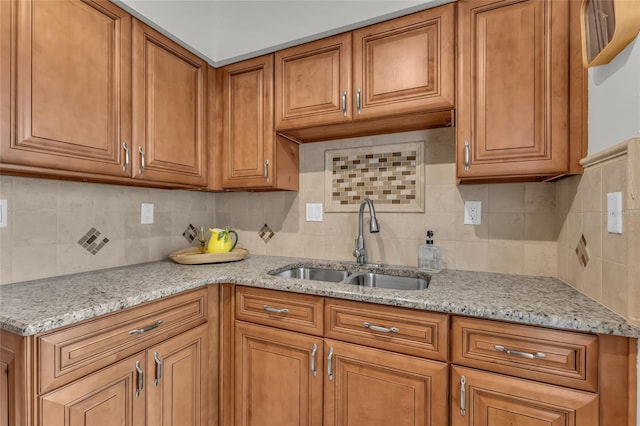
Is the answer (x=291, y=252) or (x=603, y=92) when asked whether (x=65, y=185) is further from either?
(x=603, y=92)

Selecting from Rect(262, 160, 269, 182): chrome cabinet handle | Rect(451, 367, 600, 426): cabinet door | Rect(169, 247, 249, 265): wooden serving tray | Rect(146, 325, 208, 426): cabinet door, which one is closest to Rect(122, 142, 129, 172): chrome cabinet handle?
Rect(169, 247, 249, 265): wooden serving tray

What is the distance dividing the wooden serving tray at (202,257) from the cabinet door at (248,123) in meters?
0.42

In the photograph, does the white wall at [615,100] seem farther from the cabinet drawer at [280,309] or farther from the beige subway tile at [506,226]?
the cabinet drawer at [280,309]

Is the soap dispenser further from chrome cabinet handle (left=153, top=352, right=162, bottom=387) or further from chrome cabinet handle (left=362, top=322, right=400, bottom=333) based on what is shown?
chrome cabinet handle (left=153, top=352, right=162, bottom=387)

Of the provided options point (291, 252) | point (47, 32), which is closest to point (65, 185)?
point (47, 32)

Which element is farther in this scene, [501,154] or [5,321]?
[501,154]

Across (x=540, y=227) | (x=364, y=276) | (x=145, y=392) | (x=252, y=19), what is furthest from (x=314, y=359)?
(x=252, y=19)

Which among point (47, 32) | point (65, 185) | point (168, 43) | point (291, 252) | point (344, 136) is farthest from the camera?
point (291, 252)

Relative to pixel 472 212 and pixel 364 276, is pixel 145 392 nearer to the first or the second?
pixel 364 276

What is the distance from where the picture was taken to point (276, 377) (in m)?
1.41

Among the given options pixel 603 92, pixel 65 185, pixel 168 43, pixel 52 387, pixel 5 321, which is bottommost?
pixel 52 387

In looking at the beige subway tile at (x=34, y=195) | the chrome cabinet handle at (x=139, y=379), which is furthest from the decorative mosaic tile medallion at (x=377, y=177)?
the beige subway tile at (x=34, y=195)

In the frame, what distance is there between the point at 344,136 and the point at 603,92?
1.18 metres

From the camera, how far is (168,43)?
166 cm
